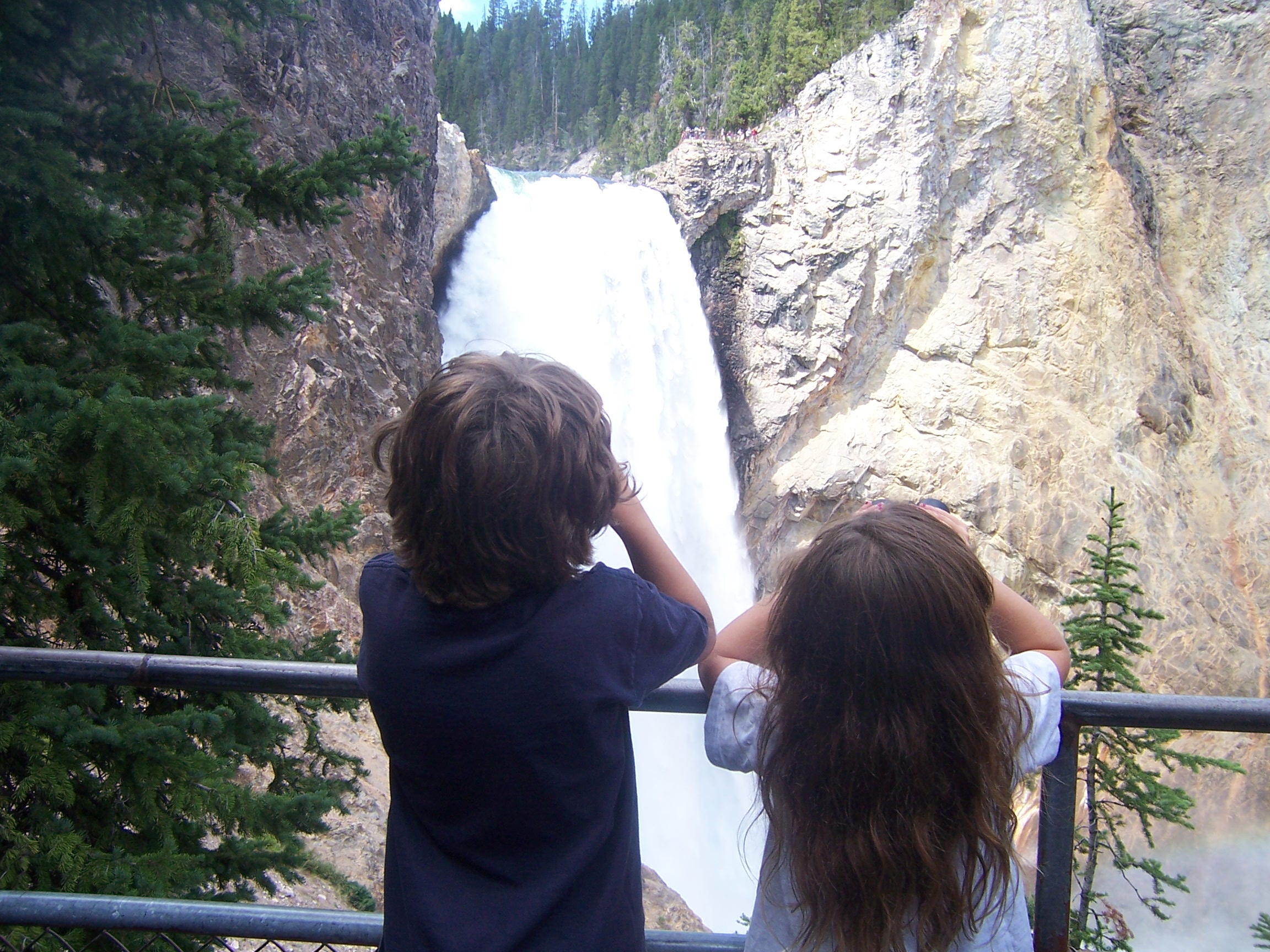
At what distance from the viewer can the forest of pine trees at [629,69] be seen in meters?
19.6

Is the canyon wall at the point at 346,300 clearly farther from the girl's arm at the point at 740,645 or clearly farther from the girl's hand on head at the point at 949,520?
the girl's hand on head at the point at 949,520

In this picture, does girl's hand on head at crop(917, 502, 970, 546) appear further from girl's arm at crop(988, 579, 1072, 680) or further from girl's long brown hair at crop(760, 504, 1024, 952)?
girl's arm at crop(988, 579, 1072, 680)

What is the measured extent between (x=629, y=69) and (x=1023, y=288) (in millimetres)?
30868

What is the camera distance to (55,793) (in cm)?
243

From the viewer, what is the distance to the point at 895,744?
3.94 ft

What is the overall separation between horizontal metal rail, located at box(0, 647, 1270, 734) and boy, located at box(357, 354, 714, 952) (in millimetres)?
185

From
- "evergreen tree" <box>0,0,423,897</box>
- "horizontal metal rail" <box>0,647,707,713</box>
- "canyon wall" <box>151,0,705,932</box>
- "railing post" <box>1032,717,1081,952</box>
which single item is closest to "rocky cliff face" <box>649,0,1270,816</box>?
"canyon wall" <box>151,0,705,932</box>

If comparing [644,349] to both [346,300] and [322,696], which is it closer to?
[346,300]

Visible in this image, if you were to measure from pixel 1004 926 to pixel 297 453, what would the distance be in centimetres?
936

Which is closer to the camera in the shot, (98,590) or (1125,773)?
(98,590)

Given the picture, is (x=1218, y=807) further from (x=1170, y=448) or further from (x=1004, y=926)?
(x=1004, y=926)

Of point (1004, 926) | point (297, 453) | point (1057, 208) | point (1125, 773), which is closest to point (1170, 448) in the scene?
point (1057, 208)

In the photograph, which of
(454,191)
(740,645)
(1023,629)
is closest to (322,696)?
(740,645)

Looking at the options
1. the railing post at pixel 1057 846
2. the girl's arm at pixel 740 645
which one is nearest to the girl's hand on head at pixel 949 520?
the girl's arm at pixel 740 645
